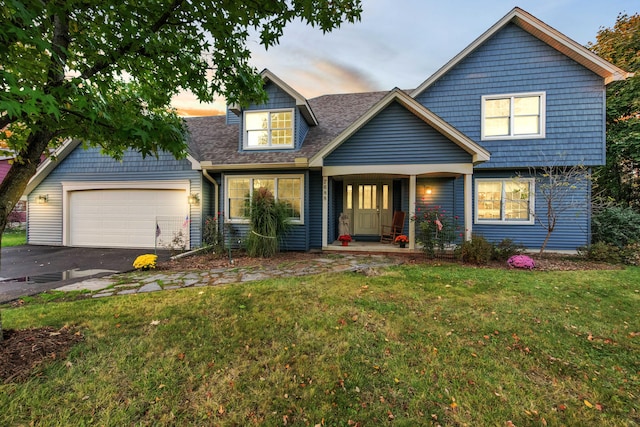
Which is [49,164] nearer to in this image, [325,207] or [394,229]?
[325,207]

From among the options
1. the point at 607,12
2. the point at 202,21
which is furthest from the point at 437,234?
the point at 607,12

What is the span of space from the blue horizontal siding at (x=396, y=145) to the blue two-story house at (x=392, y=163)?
3cm

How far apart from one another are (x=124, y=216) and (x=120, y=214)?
7.2 inches

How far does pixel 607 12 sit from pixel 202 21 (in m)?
18.3

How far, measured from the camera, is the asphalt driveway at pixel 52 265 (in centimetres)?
514

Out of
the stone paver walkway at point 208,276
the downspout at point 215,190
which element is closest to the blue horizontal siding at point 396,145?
the stone paver walkway at point 208,276

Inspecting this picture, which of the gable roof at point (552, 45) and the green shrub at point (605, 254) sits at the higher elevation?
the gable roof at point (552, 45)

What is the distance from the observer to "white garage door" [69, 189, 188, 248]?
9.68 m

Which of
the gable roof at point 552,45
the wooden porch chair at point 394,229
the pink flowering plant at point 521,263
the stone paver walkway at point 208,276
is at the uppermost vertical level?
the gable roof at point 552,45

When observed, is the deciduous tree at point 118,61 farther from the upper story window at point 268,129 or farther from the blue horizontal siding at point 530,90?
the blue horizontal siding at point 530,90

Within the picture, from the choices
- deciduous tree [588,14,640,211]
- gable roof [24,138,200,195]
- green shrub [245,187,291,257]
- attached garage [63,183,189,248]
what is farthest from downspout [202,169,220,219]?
deciduous tree [588,14,640,211]

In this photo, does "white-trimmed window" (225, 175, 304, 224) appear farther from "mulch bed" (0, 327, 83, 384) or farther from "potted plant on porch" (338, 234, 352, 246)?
"mulch bed" (0, 327, 83, 384)

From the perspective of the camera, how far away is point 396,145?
8250mm

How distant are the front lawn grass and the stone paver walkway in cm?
60
